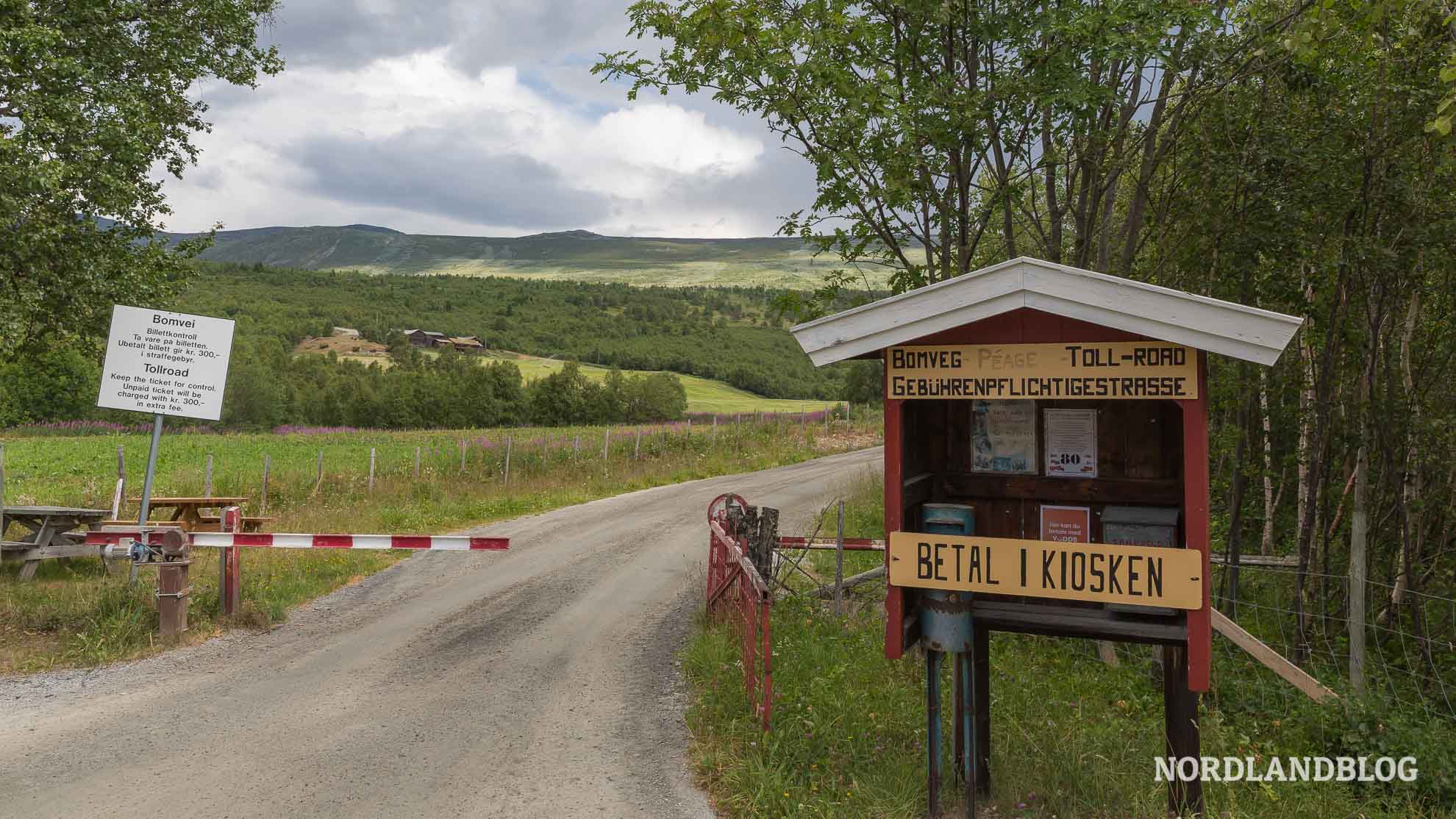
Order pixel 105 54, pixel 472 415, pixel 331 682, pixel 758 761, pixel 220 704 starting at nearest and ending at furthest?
pixel 758 761
pixel 220 704
pixel 331 682
pixel 105 54
pixel 472 415

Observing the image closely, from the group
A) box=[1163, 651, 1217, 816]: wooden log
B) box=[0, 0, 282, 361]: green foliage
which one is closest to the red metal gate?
box=[1163, 651, 1217, 816]: wooden log

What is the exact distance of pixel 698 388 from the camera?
102 m

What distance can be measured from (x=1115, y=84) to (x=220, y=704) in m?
9.91

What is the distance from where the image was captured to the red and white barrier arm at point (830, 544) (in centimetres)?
931

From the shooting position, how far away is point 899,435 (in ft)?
16.9

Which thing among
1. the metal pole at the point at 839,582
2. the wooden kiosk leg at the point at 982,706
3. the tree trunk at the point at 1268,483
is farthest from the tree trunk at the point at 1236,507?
the wooden kiosk leg at the point at 982,706

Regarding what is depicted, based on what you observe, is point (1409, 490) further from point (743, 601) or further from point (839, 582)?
point (743, 601)

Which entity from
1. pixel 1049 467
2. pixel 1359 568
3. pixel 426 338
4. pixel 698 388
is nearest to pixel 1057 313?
pixel 1049 467

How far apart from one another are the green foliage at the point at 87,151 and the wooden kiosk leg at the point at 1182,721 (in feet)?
41.1

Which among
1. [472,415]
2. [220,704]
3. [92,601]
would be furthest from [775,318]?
[472,415]

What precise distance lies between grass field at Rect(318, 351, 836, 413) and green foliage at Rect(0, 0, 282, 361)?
2510 inches

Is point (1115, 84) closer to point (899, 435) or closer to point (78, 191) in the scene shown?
point (899, 435)

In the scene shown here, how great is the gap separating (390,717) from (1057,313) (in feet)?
19.1

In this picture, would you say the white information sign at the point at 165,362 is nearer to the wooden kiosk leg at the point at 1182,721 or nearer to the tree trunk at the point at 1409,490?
the wooden kiosk leg at the point at 1182,721
